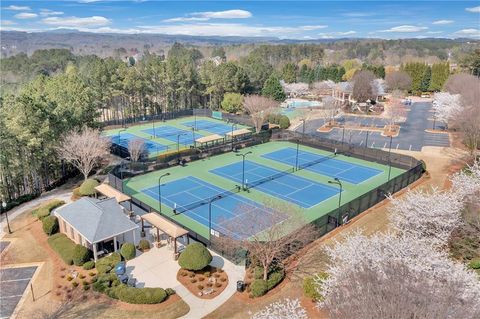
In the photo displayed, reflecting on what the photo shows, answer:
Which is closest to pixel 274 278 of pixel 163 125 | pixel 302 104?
pixel 163 125

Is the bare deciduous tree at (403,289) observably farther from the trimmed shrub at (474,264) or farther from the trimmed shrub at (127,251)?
the trimmed shrub at (127,251)

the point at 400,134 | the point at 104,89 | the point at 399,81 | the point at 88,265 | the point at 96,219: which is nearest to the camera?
the point at 88,265

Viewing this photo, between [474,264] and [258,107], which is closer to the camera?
[474,264]

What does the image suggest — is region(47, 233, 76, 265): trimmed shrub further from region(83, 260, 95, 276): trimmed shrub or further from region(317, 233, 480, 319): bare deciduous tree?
region(317, 233, 480, 319): bare deciduous tree

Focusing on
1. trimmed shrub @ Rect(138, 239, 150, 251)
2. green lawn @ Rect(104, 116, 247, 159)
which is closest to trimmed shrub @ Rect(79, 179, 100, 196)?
trimmed shrub @ Rect(138, 239, 150, 251)

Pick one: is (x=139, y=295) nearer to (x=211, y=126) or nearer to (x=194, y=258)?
(x=194, y=258)

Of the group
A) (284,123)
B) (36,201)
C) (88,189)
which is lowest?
(36,201)

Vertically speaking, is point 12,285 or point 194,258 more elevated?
point 194,258
